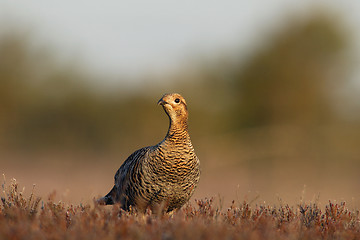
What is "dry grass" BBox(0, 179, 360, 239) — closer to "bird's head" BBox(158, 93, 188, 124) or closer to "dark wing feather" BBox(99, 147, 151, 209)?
"dark wing feather" BBox(99, 147, 151, 209)

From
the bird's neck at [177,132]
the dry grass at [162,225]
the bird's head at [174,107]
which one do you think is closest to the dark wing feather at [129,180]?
the bird's neck at [177,132]

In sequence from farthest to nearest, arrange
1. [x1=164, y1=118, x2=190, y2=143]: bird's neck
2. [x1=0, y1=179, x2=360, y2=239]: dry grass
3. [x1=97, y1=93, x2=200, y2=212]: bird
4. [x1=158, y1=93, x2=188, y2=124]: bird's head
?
[x1=158, y1=93, x2=188, y2=124]: bird's head
[x1=164, y1=118, x2=190, y2=143]: bird's neck
[x1=97, y1=93, x2=200, y2=212]: bird
[x1=0, y1=179, x2=360, y2=239]: dry grass

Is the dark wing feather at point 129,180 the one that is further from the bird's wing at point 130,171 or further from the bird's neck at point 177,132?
the bird's neck at point 177,132

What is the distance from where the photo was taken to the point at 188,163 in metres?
6.75

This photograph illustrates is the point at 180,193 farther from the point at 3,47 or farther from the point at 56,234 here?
the point at 3,47

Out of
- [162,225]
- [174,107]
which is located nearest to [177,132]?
[174,107]

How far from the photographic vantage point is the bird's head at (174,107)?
6.95 m

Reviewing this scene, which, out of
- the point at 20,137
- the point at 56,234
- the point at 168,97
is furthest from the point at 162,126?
the point at 56,234

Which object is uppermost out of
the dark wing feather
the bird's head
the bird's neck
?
the bird's head

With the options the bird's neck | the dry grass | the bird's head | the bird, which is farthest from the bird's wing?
the dry grass

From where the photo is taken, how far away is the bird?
21.9 feet

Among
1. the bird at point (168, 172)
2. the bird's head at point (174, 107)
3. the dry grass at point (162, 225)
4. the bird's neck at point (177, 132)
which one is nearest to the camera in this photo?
the dry grass at point (162, 225)

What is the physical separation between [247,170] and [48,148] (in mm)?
16071

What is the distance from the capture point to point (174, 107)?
699cm
